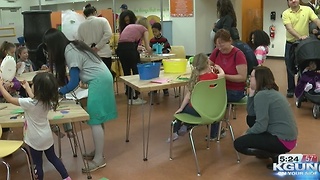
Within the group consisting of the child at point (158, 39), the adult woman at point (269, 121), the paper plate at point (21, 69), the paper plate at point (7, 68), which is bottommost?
the adult woman at point (269, 121)

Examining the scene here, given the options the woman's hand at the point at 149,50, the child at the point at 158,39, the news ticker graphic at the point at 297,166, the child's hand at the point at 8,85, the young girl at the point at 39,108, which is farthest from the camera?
the child at the point at 158,39

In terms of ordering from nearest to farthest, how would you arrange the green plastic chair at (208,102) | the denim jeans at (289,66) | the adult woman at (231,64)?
the green plastic chair at (208,102)
the adult woman at (231,64)
the denim jeans at (289,66)

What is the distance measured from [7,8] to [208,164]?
34.0 ft

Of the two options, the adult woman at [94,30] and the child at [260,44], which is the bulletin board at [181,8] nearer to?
the adult woman at [94,30]

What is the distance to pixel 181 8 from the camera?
978cm

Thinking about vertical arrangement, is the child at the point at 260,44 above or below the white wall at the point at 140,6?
below

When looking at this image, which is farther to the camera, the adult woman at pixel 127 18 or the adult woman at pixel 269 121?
the adult woman at pixel 127 18

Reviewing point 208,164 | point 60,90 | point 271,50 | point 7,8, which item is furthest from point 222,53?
point 7,8

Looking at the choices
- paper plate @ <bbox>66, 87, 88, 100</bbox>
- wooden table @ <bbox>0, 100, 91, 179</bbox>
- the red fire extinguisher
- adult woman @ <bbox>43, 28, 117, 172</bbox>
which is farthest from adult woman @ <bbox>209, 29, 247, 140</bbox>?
the red fire extinguisher

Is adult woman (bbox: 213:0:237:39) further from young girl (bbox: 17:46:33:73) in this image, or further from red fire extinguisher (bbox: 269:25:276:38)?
red fire extinguisher (bbox: 269:25:276:38)

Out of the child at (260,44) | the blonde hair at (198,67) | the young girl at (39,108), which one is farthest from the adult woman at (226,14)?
the young girl at (39,108)

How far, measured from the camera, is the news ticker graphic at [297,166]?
9.64 feet

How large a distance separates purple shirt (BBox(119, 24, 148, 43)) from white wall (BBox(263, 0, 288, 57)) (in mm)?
5326

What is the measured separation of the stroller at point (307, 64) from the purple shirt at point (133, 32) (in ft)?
7.15
